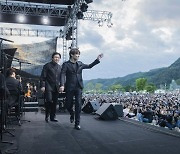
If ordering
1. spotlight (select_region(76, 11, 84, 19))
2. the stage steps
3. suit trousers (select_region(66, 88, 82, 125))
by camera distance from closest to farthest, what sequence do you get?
suit trousers (select_region(66, 88, 82, 125)) < the stage steps < spotlight (select_region(76, 11, 84, 19))

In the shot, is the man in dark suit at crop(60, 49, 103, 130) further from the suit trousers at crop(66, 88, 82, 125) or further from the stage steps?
the stage steps

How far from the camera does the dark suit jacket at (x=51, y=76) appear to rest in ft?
21.7

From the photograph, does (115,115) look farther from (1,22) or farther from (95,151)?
(1,22)

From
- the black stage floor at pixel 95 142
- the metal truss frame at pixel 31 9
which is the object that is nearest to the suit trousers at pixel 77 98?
the black stage floor at pixel 95 142

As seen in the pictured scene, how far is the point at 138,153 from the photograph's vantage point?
3.42 m

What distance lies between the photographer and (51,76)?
6.63 m

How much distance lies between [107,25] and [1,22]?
873 cm

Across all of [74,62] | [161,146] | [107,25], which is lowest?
[161,146]

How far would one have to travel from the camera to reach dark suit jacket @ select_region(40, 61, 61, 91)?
6.62 meters

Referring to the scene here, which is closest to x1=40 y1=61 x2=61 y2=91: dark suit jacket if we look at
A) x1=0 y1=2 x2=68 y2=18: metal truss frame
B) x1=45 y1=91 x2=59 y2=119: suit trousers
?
x1=45 y1=91 x2=59 y2=119: suit trousers

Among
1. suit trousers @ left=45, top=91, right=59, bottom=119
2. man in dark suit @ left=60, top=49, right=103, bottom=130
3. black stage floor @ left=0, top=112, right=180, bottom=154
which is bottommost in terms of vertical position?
black stage floor @ left=0, top=112, right=180, bottom=154

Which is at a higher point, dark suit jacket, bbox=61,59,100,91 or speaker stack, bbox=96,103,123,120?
dark suit jacket, bbox=61,59,100,91

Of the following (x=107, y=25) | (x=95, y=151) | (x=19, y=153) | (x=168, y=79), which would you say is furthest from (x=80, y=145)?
(x=168, y=79)

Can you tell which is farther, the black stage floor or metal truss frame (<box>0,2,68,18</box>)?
metal truss frame (<box>0,2,68,18</box>)
